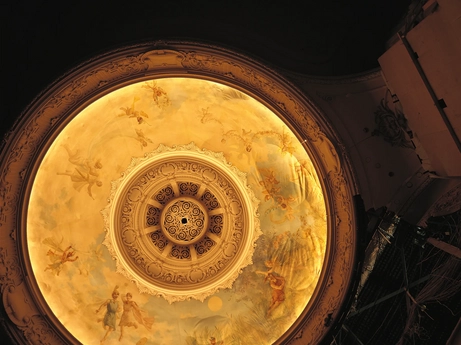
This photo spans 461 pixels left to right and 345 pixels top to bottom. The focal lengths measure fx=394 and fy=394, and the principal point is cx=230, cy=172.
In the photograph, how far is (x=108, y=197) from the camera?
9180 mm

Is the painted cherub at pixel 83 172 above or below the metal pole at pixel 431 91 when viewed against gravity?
above

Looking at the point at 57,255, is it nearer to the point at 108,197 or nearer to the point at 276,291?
the point at 108,197

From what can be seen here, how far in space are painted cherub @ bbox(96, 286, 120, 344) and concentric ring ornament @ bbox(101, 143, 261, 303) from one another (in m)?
0.57

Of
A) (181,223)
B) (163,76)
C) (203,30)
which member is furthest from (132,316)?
(203,30)

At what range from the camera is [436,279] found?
21.3 feet

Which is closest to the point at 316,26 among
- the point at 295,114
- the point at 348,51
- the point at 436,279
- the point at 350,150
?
the point at 348,51

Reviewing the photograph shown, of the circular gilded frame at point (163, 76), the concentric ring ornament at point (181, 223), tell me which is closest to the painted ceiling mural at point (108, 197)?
the concentric ring ornament at point (181, 223)

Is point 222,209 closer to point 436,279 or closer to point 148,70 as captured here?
point 148,70

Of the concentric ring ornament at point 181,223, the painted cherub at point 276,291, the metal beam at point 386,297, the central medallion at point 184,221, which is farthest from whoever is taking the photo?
the central medallion at point 184,221

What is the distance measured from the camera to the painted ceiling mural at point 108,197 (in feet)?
26.4

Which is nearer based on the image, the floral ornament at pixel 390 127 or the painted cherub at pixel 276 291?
the floral ornament at pixel 390 127

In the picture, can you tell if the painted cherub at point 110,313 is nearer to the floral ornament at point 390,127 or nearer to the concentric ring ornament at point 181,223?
the concentric ring ornament at point 181,223

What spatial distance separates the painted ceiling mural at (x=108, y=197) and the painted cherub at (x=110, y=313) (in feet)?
0.07

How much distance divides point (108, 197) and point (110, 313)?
2.64m
